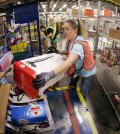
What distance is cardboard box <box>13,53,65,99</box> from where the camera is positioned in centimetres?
161

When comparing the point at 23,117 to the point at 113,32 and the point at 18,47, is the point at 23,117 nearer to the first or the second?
the point at 113,32

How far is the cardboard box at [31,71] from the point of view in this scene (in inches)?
63.4

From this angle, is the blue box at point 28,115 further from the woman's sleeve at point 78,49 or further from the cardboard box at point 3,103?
the woman's sleeve at point 78,49

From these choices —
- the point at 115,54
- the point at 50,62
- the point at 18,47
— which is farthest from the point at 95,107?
the point at 18,47

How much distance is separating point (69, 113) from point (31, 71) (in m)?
0.62

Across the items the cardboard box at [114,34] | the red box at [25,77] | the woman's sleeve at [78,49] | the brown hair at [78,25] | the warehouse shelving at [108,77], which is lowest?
the warehouse shelving at [108,77]

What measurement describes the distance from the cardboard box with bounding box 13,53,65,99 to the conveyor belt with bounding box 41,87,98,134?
32 centimetres

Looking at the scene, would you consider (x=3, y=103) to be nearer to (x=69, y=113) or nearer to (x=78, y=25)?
(x=69, y=113)

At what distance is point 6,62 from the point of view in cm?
245

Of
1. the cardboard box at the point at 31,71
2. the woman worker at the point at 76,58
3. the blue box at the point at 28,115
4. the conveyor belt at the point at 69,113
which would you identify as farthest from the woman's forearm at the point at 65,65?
the conveyor belt at the point at 69,113

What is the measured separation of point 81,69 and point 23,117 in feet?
3.12

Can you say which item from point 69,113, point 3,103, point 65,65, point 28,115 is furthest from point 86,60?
point 3,103

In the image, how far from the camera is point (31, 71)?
1608 millimetres

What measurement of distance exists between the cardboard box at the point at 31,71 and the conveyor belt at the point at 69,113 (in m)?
0.32
